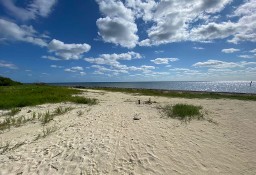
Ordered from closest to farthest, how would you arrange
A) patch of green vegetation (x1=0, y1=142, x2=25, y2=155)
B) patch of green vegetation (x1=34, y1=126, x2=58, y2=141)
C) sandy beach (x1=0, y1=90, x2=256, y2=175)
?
sandy beach (x1=0, y1=90, x2=256, y2=175)
patch of green vegetation (x1=0, y1=142, x2=25, y2=155)
patch of green vegetation (x1=34, y1=126, x2=58, y2=141)

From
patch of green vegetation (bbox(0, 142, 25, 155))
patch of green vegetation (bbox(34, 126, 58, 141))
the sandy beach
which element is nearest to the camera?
the sandy beach

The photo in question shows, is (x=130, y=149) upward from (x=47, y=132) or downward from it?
downward

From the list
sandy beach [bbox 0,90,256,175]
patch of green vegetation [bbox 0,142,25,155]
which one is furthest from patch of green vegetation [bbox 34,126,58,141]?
patch of green vegetation [bbox 0,142,25,155]

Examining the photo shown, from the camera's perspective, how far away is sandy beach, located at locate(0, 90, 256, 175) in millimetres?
4543

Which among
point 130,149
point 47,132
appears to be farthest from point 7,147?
point 130,149

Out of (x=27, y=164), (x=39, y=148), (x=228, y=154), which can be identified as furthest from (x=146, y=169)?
(x=39, y=148)

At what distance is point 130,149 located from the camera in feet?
18.5

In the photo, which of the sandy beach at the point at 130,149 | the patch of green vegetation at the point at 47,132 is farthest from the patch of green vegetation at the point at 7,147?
the patch of green vegetation at the point at 47,132

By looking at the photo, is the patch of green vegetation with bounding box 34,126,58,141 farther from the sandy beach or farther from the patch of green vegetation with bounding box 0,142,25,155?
the patch of green vegetation with bounding box 0,142,25,155

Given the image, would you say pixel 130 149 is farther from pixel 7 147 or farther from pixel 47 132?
pixel 7 147

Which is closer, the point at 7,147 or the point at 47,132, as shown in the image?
the point at 7,147

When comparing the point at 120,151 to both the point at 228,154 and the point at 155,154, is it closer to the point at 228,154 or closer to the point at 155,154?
the point at 155,154

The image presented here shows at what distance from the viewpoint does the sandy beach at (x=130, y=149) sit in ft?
14.9

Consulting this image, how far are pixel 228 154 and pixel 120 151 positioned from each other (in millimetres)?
3269
